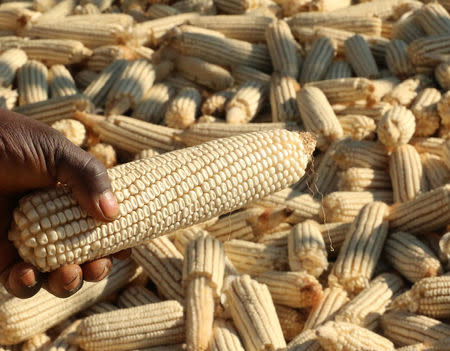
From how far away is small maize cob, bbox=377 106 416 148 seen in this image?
17.3ft

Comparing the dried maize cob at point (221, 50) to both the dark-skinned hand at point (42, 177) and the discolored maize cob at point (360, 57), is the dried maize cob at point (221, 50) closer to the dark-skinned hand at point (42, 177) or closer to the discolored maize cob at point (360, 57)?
the discolored maize cob at point (360, 57)

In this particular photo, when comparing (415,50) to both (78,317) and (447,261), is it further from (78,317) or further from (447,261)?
(78,317)

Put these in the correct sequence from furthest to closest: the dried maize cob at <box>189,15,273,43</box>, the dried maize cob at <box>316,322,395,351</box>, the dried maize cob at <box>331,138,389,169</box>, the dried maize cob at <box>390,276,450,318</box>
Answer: the dried maize cob at <box>189,15,273,43</box>
the dried maize cob at <box>331,138,389,169</box>
the dried maize cob at <box>390,276,450,318</box>
the dried maize cob at <box>316,322,395,351</box>

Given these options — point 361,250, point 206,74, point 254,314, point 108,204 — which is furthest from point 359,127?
point 108,204

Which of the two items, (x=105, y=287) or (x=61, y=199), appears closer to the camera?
(x=61, y=199)

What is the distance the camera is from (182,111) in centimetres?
584

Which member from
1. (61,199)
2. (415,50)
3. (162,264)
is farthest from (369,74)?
(61,199)

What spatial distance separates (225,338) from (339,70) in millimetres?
3020

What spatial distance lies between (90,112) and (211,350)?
8.47 ft

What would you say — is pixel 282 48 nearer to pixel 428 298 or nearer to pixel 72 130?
pixel 72 130

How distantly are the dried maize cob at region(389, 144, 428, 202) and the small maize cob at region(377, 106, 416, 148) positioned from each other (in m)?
0.07

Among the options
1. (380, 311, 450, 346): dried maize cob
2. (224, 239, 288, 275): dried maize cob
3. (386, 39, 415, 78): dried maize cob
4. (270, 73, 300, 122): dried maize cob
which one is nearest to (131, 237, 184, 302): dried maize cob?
(224, 239, 288, 275): dried maize cob

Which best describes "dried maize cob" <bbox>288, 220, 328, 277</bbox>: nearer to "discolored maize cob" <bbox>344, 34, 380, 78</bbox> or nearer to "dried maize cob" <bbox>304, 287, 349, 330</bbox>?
"dried maize cob" <bbox>304, 287, 349, 330</bbox>

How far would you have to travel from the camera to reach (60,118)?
580 cm
